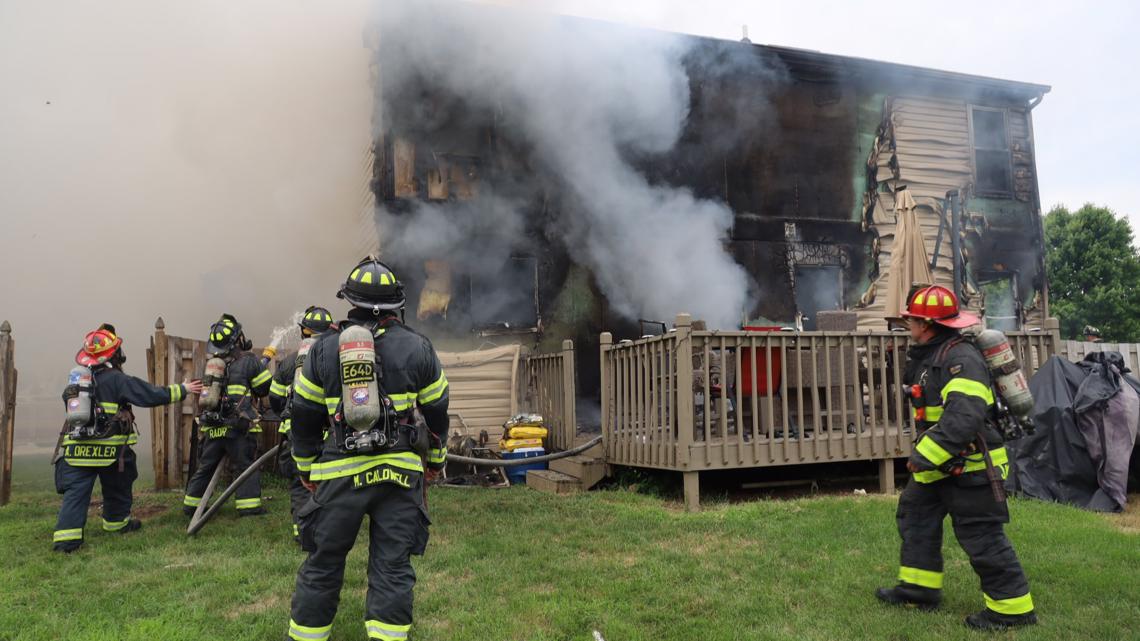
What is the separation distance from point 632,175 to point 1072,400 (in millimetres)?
6643

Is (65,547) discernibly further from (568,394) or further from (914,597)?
(914,597)

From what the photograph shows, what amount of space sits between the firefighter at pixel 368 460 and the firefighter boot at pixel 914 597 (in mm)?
2367

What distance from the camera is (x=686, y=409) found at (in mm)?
6074

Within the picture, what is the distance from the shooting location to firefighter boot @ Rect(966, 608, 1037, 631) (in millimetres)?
3217

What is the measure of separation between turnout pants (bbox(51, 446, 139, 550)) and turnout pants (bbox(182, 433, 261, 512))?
22.3 inches

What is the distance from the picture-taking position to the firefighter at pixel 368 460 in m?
3.03

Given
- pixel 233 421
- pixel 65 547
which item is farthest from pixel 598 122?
pixel 65 547

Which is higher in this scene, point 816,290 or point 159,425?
point 816,290

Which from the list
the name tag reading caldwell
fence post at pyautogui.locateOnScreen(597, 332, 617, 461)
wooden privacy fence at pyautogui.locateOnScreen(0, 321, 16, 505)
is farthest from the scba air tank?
wooden privacy fence at pyautogui.locateOnScreen(0, 321, 16, 505)

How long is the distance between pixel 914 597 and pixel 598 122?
350 inches

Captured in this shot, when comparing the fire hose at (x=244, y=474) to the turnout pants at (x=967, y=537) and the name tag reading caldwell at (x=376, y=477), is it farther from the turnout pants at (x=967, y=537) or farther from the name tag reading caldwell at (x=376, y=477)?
the turnout pants at (x=967, y=537)

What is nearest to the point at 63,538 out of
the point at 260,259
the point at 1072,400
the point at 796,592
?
the point at 796,592

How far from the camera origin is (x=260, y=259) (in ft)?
37.0

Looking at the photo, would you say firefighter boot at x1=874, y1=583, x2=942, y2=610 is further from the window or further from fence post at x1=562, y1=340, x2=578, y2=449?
the window
